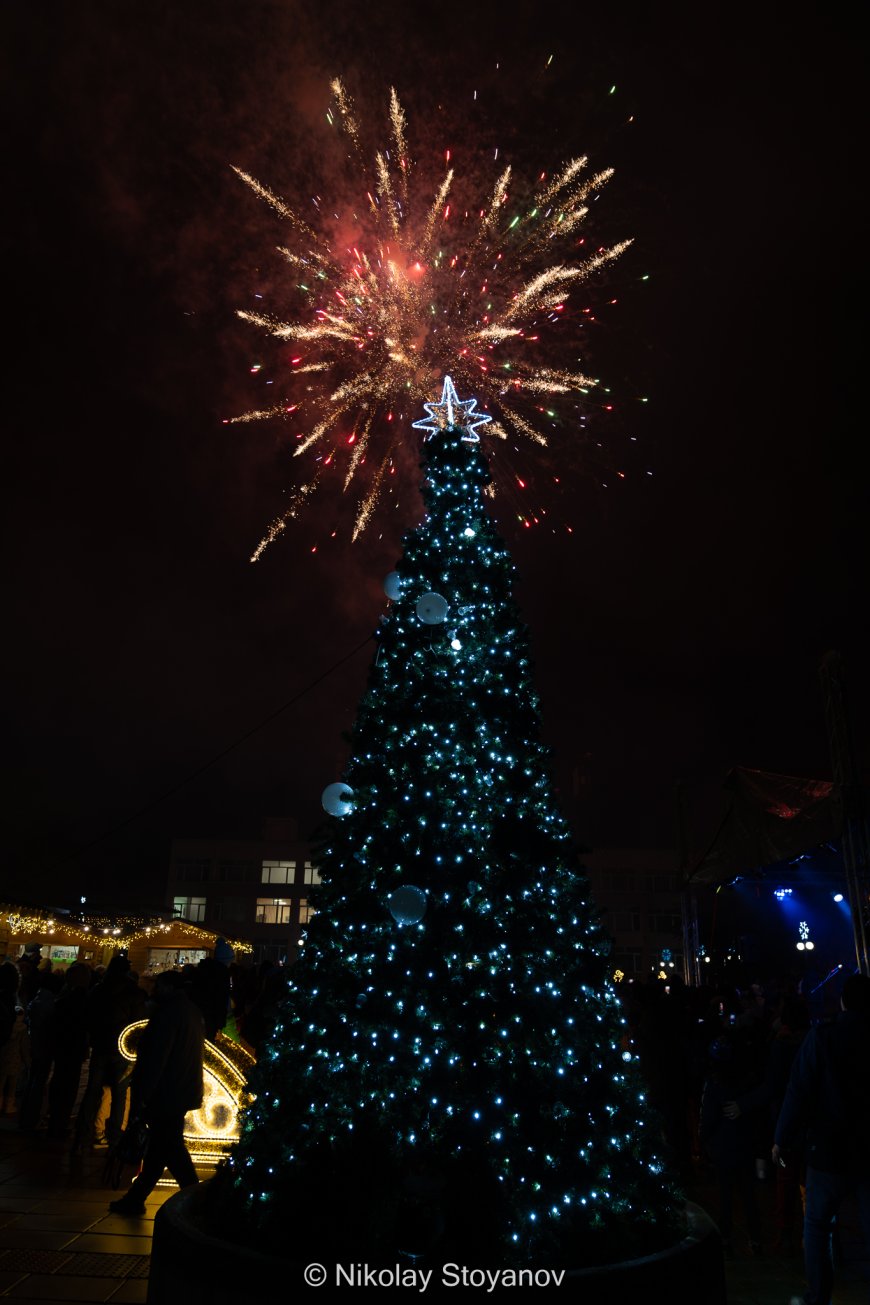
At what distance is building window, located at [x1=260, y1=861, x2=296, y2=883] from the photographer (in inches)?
2571

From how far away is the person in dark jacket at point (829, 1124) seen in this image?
446 cm

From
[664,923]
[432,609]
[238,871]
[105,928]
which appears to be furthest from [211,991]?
[664,923]

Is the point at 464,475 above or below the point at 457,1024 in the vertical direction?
above

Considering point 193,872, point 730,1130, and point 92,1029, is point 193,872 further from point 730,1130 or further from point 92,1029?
point 730,1130

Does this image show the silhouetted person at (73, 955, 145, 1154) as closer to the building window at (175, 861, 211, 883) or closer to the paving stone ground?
the paving stone ground

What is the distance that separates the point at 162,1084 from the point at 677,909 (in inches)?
Answer: 2534

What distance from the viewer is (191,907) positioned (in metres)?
65.1

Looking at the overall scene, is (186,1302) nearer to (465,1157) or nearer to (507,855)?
(465,1157)

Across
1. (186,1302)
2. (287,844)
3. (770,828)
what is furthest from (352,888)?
(287,844)

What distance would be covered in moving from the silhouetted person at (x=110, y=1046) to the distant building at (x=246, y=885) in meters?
55.8

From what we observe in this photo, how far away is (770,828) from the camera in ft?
52.7

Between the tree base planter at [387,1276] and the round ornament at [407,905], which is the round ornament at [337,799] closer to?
the round ornament at [407,905]

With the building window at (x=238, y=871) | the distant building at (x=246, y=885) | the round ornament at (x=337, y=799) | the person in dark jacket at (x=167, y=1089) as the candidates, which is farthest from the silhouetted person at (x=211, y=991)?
the building window at (x=238, y=871)

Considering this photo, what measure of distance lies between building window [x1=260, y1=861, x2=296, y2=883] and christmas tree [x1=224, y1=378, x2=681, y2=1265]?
62157mm
